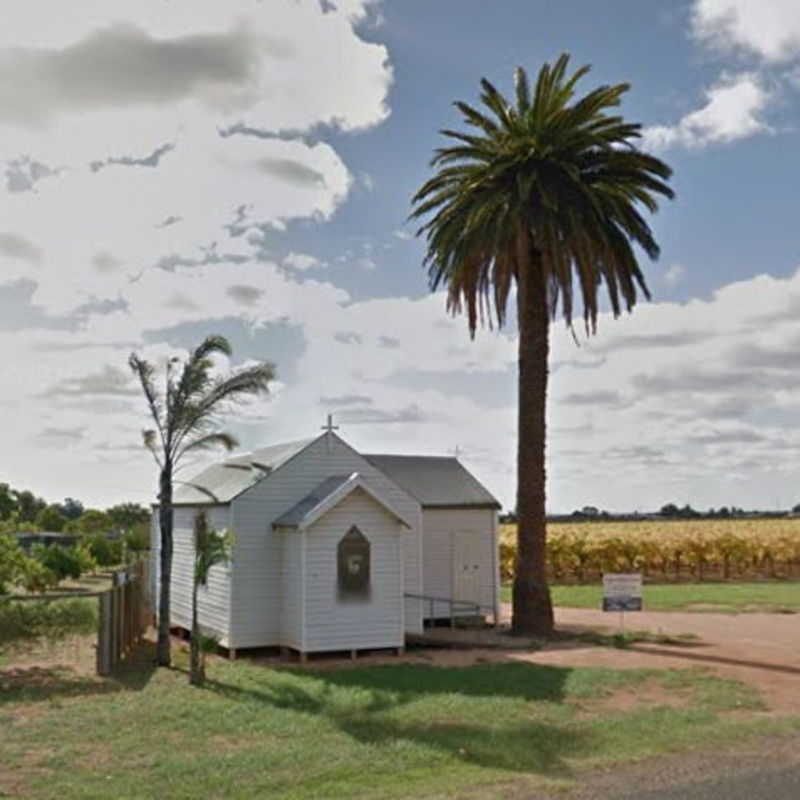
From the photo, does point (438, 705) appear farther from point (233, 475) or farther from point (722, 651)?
point (233, 475)

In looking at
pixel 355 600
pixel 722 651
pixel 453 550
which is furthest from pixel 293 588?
pixel 722 651

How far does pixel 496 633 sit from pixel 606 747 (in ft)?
38.9

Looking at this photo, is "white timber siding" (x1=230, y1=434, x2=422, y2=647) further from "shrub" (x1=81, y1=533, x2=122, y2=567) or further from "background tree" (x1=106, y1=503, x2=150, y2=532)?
"background tree" (x1=106, y1=503, x2=150, y2=532)

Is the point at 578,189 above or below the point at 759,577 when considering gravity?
above

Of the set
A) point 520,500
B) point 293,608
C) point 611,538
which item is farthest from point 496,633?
point 611,538

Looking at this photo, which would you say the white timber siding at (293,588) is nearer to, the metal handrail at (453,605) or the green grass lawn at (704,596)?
the metal handrail at (453,605)

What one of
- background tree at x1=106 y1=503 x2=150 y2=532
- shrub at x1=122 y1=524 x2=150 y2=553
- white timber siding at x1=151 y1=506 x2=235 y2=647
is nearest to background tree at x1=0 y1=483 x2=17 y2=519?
white timber siding at x1=151 y1=506 x2=235 y2=647

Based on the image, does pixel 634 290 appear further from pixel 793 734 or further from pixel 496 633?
pixel 793 734

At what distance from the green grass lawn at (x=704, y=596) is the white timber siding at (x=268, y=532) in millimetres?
13805

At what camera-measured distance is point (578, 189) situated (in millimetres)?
21984

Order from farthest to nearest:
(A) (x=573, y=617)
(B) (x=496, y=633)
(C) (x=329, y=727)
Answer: (A) (x=573, y=617), (B) (x=496, y=633), (C) (x=329, y=727)

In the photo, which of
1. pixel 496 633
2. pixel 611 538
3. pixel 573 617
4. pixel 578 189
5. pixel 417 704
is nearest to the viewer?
pixel 417 704

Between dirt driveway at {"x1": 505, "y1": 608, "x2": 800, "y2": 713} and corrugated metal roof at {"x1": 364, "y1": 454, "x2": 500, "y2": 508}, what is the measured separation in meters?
4.25

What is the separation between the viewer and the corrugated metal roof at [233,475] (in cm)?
2133
